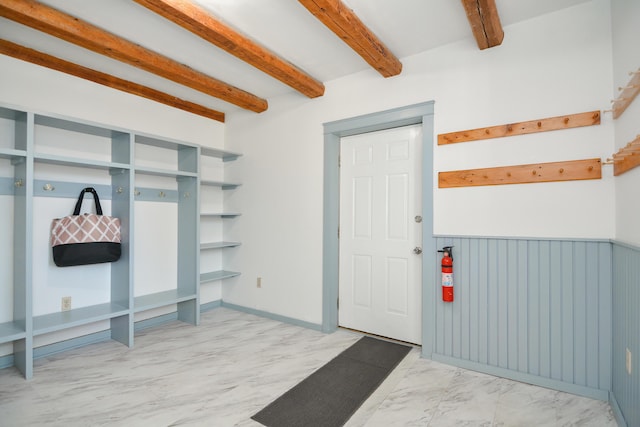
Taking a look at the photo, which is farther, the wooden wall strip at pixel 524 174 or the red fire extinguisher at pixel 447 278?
the red fire extinguisher at pixel 447 278

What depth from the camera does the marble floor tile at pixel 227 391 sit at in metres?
1.90

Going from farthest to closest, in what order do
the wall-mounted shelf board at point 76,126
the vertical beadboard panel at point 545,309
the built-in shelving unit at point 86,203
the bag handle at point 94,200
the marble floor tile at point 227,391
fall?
the bag handle at point 94,200, the wall-mounted shelf board at point 76,126, the built-in shelving unit at point 86,203, the vertical beadboard panel at point 545,309, the marble floor tile at point 227,391

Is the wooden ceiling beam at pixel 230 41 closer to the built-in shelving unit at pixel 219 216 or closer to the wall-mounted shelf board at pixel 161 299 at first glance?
the built-in shelving unit at pixel 219 216

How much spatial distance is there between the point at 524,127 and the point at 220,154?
3224 millimetres

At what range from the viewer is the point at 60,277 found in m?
2.86

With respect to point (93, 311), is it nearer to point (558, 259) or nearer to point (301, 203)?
point (301, 203)

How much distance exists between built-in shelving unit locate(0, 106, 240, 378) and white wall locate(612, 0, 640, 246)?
3.49m

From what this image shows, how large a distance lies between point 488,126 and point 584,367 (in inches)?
70.3

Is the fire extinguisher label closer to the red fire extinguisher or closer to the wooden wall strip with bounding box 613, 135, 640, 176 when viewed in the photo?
the red fire extinguisher

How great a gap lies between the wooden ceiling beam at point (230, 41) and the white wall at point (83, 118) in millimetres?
1307

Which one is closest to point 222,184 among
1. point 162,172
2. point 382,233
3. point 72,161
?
point 162,172

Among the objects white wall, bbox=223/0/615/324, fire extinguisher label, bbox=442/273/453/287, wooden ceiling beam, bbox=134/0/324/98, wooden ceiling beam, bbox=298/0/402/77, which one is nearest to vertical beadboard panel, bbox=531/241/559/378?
white wall, bbox=223/0/615/324

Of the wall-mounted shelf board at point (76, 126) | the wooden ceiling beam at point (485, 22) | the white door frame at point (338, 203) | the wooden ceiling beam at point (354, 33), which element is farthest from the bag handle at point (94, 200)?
the wooden ceiling beam at point (485, 22)

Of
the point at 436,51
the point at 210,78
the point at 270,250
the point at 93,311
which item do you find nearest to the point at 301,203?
the point at 270,250
